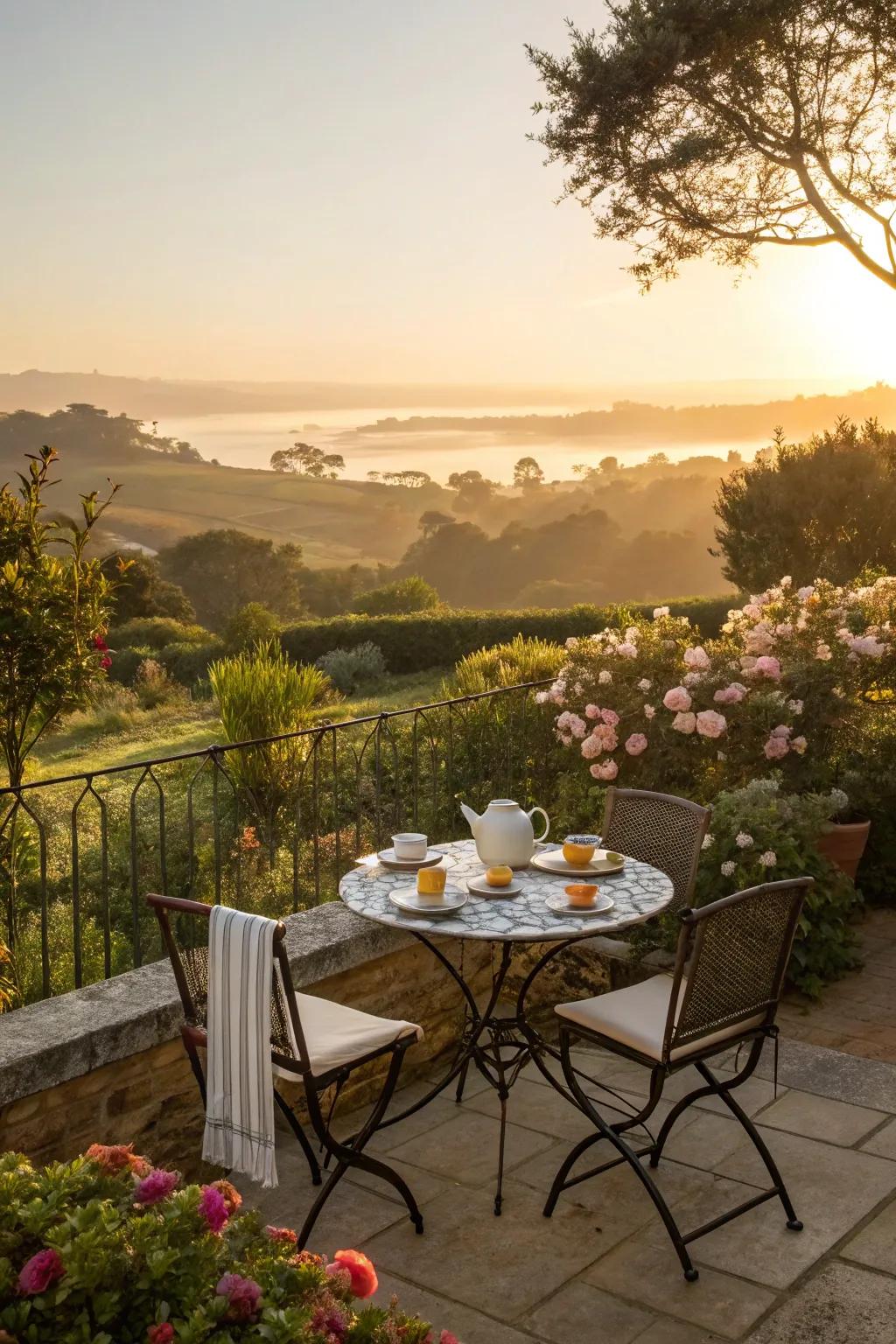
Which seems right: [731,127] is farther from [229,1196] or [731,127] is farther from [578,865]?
[229,1196]

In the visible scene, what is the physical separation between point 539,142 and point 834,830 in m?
6.78

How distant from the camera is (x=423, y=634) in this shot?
19.1 m

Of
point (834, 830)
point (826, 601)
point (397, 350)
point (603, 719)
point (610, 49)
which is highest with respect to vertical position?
point (610, 49)

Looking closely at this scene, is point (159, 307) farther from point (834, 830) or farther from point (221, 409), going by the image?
point (221, 409)

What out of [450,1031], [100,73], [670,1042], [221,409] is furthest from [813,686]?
[221,409]

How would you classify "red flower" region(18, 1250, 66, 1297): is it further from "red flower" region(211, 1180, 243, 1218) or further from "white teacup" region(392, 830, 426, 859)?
"white teacup" region(392, 830, 426, 859)

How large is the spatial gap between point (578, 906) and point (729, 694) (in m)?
2.33

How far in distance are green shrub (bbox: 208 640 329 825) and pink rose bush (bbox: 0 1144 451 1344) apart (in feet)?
19.0

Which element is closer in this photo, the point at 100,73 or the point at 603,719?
the point at 603,719

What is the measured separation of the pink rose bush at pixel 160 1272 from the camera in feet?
4.33

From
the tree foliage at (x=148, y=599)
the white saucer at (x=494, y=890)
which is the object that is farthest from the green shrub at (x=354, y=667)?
the white saucer at (x=494, y=890)

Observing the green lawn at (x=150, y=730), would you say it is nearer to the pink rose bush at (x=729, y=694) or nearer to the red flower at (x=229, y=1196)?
the pink rose bush at (x=729, y=694)

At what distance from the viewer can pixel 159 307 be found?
816 inches

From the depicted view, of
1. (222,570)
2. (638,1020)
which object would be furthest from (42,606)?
(222,570)
